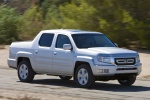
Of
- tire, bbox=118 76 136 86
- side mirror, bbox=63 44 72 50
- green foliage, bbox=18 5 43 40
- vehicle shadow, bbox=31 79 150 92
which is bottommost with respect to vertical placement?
vehicle shadow, bbox=31 79 150 92

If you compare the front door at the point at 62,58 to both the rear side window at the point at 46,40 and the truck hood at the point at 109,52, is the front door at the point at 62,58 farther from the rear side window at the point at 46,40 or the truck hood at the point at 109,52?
the truck hood at the point at 109,52

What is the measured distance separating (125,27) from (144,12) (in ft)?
4.50

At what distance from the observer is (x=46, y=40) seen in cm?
1666

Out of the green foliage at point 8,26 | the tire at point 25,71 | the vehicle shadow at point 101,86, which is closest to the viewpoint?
the vehicle shadow at point 101,86

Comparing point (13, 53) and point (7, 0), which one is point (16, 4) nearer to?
point (7, 0)

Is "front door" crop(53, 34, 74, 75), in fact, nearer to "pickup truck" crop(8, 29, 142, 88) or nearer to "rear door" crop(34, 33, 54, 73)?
"pickup truck" crop(8, 29, 142, 88)

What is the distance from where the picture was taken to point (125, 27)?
96.0 feet

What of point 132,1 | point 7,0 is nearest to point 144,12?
point 132,1

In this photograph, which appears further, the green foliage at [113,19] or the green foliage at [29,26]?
the green foliage at [29,26]

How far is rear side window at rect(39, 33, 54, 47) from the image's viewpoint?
650 inches

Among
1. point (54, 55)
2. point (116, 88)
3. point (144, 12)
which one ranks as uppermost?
point (144, 12)

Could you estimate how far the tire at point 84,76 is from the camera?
49.0 ft

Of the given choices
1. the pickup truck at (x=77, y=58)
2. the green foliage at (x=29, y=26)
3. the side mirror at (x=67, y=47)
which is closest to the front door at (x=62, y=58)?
the pickup truck at (x=77, y=58)

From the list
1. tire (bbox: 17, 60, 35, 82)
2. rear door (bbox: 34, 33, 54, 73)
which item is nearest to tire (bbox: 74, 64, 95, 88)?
rear door (bbox: 34, 33, 54, 73)
